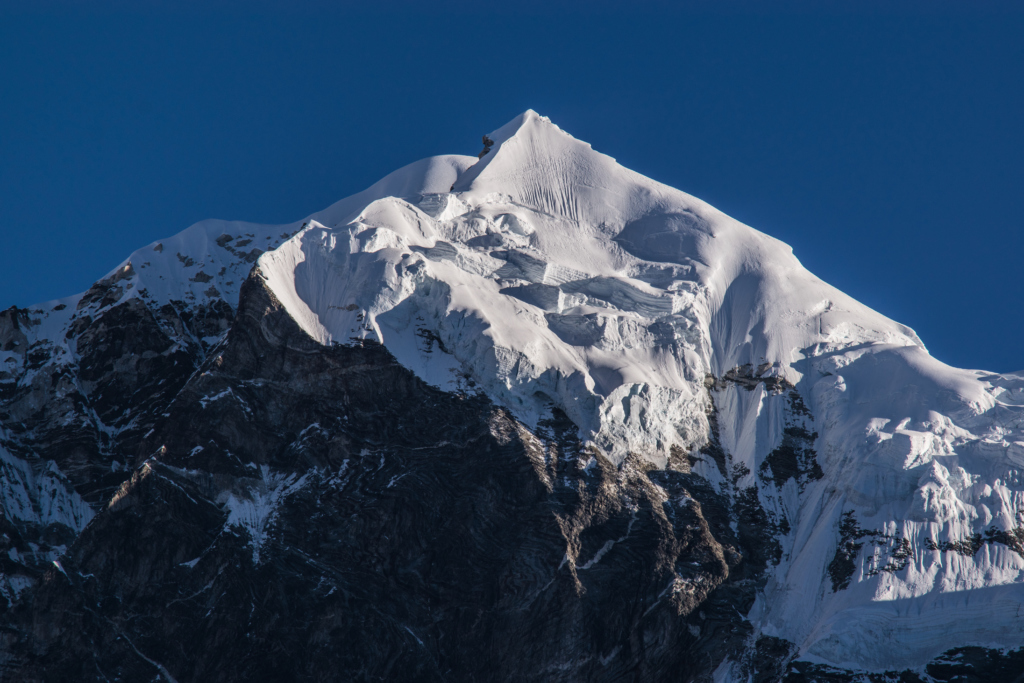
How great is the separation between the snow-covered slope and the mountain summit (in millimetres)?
317

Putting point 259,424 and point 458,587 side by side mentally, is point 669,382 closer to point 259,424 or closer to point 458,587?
point 458,587

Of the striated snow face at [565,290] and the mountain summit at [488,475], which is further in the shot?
the striated snow face at [565,290]

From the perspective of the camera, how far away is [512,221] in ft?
438

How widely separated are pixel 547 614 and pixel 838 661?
24479mm

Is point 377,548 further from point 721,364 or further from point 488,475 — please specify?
point 721,364

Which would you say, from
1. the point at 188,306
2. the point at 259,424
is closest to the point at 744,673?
the point at 259,424

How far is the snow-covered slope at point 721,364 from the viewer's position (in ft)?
332

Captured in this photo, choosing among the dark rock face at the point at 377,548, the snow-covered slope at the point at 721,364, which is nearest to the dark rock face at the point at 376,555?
the dark rock face at the point at 377,548

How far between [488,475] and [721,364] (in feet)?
101

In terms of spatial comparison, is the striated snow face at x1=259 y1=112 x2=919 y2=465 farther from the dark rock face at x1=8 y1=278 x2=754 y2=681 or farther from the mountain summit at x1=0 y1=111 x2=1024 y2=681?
the dark rock face at x1=8 y1=278 x2=754 y2=681

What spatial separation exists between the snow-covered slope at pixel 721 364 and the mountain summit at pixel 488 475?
1.04ft

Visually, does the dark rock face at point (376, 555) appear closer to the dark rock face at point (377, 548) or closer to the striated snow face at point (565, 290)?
the dark rock face at point (377, 548)

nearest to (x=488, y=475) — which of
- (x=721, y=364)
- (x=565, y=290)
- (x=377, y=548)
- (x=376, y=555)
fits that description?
(x=377, y=548)

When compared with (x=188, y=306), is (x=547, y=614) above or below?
below
